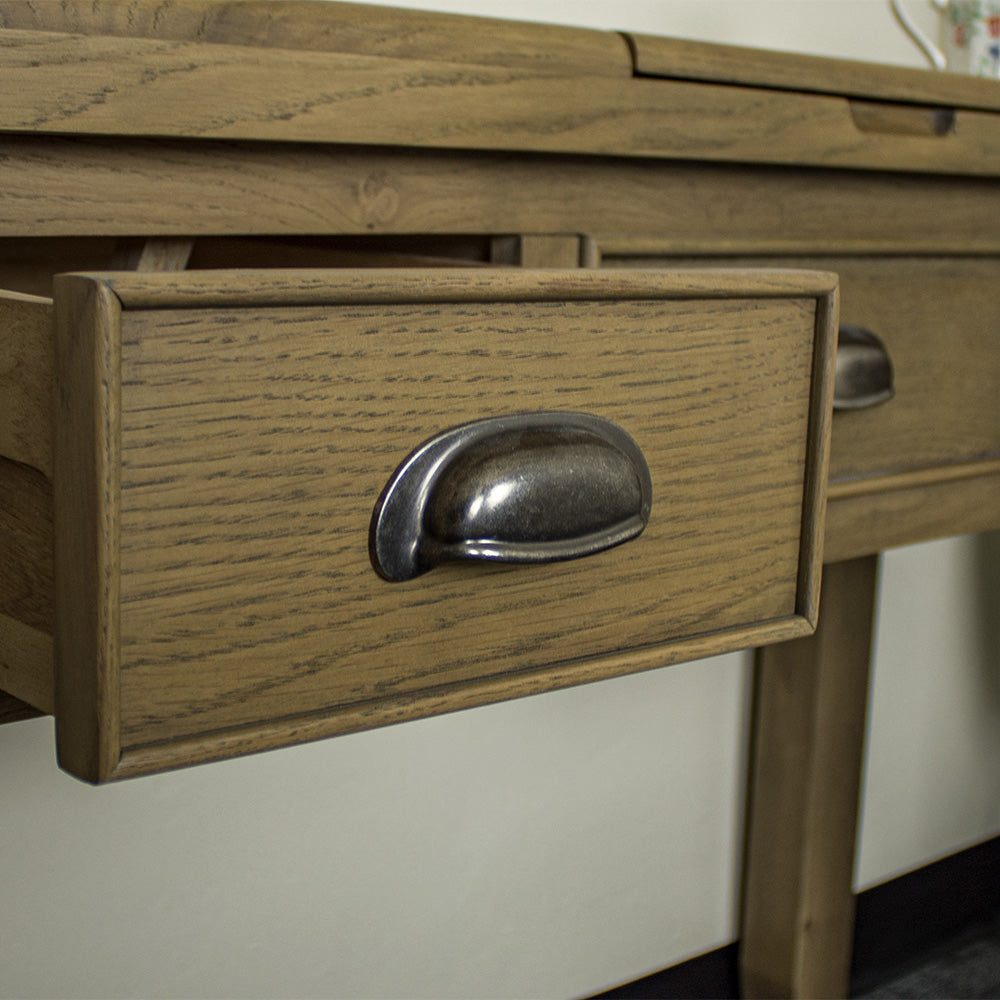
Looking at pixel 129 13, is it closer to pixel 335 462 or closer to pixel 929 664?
pixel 335 462

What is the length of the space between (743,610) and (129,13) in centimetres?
33

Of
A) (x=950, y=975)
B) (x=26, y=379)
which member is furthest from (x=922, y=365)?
(x=950, y=975)

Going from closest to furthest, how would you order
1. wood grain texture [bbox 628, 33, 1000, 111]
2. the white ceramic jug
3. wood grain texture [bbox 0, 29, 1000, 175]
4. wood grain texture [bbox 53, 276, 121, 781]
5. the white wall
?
1. wood grain texture [bbox 53, 276, 121, 781]
2. wood grain texture [bbox 0, 29, 1000, 175]
3. wood grain texture [bbox 628, 33, 1000, 111]
4. the white wall
5. the white ceramic jug

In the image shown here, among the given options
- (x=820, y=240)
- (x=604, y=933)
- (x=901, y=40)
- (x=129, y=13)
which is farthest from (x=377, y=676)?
(x=901, y=40)

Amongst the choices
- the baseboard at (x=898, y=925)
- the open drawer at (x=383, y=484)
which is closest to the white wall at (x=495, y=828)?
the baseboard at (x=898, y=925)

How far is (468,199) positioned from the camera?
549mm

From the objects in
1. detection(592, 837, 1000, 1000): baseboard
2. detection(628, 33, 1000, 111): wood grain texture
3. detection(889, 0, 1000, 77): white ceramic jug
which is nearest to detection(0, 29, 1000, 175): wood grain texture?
detection(628, 33, 1000, 111): wood grain texture

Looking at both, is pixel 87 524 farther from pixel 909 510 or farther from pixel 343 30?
pixel 909 510

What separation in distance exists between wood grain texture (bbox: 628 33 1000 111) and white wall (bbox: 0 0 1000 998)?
1.62 feet

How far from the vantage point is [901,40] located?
1.42 meters

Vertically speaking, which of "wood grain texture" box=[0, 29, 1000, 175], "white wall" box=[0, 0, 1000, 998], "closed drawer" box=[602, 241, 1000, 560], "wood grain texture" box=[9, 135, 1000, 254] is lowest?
"white wall" box=[0, 0, 1000, 998]

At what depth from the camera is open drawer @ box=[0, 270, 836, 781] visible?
0.31 m

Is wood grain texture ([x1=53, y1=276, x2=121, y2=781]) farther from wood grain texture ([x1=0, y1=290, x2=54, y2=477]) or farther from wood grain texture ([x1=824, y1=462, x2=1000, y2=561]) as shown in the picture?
wood grain texture ([x1=824, y1=462, x2=1000, y2=561])

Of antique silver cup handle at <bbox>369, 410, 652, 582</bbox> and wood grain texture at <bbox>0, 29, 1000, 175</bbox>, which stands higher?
wood grain texture at <bbox>0, 29, 1000, 175</bbox>
